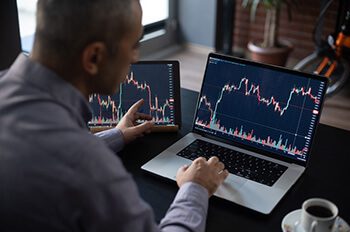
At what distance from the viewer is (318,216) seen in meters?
1.02

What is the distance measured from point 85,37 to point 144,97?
2.13ft

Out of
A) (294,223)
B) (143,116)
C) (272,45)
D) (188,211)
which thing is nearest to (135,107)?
(143,116)

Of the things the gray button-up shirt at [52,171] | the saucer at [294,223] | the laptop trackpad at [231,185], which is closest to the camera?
the gray button-up shirt at [52,171]

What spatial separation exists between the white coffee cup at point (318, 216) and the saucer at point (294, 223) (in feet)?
0.06

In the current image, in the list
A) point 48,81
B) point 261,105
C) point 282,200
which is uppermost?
point 48,81

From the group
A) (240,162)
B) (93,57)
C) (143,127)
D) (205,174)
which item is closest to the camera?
(93,57)

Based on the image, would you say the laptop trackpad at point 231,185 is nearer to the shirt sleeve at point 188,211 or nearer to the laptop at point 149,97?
the shirt sleeve at point 188,211

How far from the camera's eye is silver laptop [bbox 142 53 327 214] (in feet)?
4.13

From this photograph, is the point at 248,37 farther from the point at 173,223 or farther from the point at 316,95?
the point at 173,223

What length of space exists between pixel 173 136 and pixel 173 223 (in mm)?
483

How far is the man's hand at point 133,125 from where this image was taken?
1.41 meters

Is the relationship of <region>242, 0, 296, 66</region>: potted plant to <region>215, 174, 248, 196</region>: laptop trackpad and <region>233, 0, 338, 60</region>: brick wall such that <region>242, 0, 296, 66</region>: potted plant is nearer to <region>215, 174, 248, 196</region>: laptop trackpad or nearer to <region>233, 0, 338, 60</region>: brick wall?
<region>233, 0, 338, 60</region>: brick wall

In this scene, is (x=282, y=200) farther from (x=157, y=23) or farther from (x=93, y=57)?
(x=157, y=23)

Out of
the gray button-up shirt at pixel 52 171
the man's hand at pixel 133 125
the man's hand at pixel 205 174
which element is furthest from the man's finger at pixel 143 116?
the gray button-up shirt at pixel 52 171
